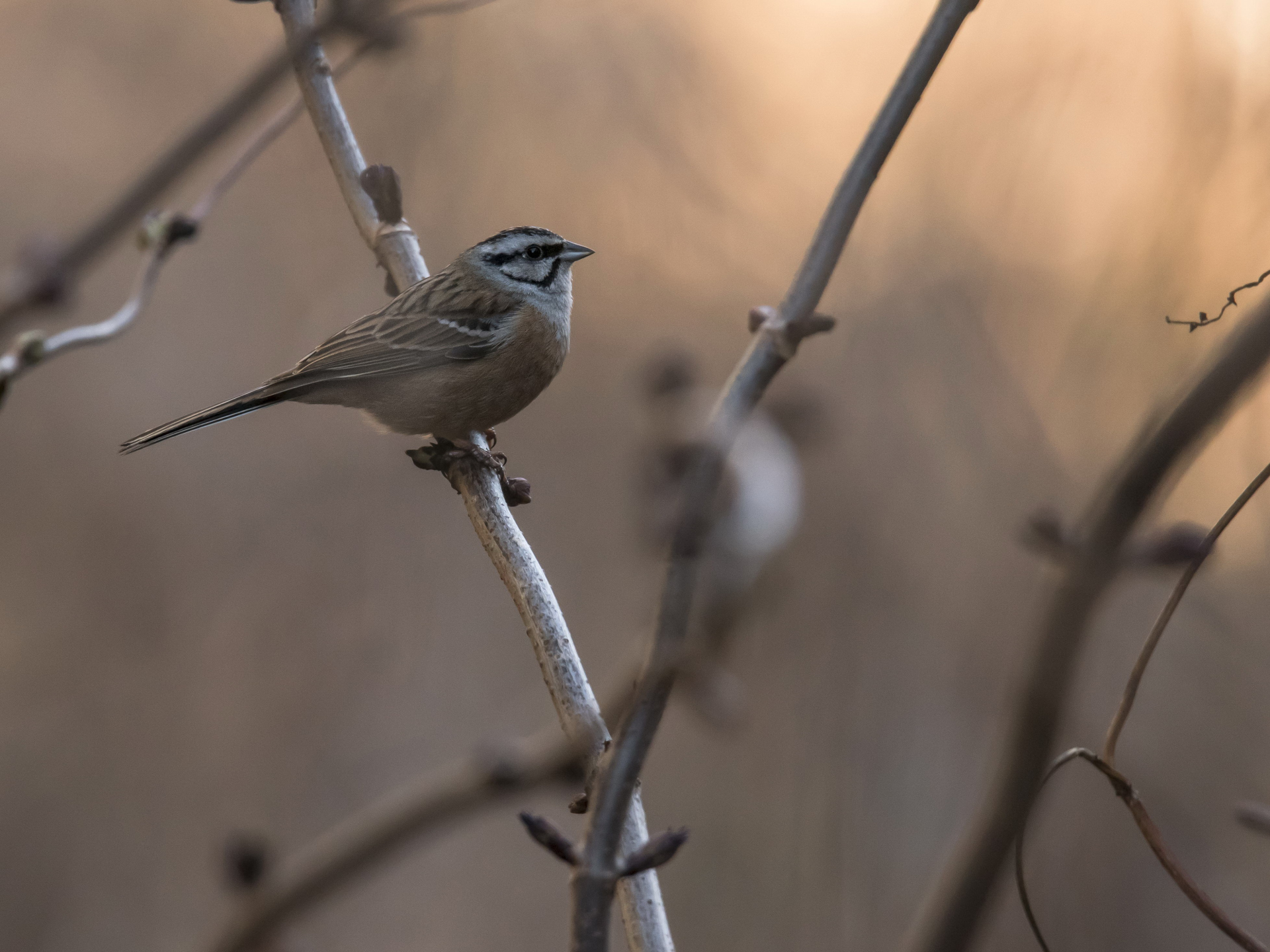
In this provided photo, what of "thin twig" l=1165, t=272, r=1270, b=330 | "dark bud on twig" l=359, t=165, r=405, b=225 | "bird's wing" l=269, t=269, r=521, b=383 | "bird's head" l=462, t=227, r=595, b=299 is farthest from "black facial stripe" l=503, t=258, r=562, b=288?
"thin twig" l=1165, t=272, r=1270, b=330

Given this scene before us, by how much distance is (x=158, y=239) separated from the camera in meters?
1.67

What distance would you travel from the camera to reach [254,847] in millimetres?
829

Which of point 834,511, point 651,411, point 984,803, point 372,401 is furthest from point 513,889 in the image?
point 984,803

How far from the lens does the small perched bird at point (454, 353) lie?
366 cm

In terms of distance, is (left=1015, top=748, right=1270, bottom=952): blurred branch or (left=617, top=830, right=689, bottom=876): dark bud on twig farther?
(left=1015, top=748, right=1270, bottom=952): blurred branch

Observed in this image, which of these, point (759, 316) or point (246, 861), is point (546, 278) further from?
point (246, 861)

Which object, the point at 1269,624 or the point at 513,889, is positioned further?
the point at 513,889

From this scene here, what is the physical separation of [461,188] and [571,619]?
290cm

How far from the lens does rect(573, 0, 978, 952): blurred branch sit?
0.71 meters

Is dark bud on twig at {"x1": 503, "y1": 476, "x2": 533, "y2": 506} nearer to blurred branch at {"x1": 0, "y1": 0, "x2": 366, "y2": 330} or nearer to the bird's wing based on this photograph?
the bird's wing

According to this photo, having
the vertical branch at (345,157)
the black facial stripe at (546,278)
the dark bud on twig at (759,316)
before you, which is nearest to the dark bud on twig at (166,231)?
the vertical branch at (345,157)

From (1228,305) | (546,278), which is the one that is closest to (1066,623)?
(1228,305)

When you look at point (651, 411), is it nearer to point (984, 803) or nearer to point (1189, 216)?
point (984, 803)

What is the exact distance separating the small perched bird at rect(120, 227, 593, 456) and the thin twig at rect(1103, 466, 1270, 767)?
2523 mm
